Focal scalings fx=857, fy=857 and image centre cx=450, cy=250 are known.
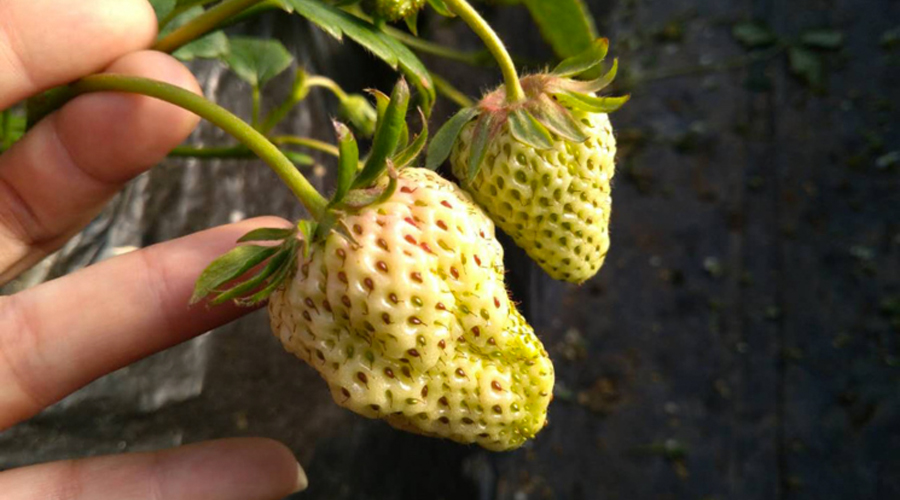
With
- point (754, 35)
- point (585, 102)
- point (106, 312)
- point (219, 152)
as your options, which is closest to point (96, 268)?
point (106, 312)

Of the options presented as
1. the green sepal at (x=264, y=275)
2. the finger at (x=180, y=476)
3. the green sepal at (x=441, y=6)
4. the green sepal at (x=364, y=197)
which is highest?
the green sepal at (x=441, y=6)

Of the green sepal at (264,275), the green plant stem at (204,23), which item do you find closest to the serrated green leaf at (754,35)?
the green plant stem at (204,23)

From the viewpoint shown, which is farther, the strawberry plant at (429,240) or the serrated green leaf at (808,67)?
the serrated green leaf at (808,67)

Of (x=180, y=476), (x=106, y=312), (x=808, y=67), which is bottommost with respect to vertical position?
(x=808, y=67)

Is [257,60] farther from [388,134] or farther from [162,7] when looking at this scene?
[388,134]

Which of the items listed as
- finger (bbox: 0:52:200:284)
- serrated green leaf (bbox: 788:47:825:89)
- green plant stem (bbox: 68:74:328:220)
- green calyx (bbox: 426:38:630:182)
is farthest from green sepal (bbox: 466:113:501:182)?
serrated green leaf (bbox: 788:47:825:89)

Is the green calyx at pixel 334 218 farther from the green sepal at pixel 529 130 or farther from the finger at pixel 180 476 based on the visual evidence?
the finger at pixel 180 476
